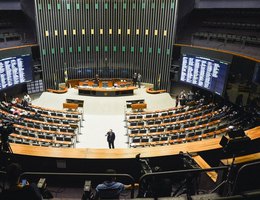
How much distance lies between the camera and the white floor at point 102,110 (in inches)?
466

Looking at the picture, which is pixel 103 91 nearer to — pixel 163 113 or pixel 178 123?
pixel 163 113

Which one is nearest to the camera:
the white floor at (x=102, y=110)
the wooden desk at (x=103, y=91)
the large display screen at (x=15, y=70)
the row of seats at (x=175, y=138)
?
the row of seats at (x=175, y=138)

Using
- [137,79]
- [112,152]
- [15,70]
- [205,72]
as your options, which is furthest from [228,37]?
[15,70]

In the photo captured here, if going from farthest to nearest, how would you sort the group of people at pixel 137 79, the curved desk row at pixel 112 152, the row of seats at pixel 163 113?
1. the group of people at pixel 137 79
2. the row of seats at pixel 163 113
3. the curved desk row at pixel 112 152

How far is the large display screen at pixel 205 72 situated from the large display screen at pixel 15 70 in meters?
10.5

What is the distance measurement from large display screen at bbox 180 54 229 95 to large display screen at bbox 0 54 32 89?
10.5 meters

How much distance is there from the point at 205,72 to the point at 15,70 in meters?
12.0

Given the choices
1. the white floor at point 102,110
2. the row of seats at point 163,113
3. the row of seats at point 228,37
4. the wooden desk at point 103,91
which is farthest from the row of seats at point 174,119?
the wooden desk at point 103,91

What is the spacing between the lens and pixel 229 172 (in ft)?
12.1

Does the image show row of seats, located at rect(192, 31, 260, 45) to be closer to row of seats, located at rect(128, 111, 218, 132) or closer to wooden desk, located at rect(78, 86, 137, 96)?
row of seats, located at rect(128, 111, 218, 132)

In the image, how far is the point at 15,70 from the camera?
15.8 meters

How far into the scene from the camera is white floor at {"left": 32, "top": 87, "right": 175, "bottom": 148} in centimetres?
1184

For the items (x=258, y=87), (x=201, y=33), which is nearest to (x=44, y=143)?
(x=258, y=87)

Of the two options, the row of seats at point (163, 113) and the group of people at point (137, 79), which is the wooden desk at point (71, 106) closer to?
the row of seats at point (163, 113)
